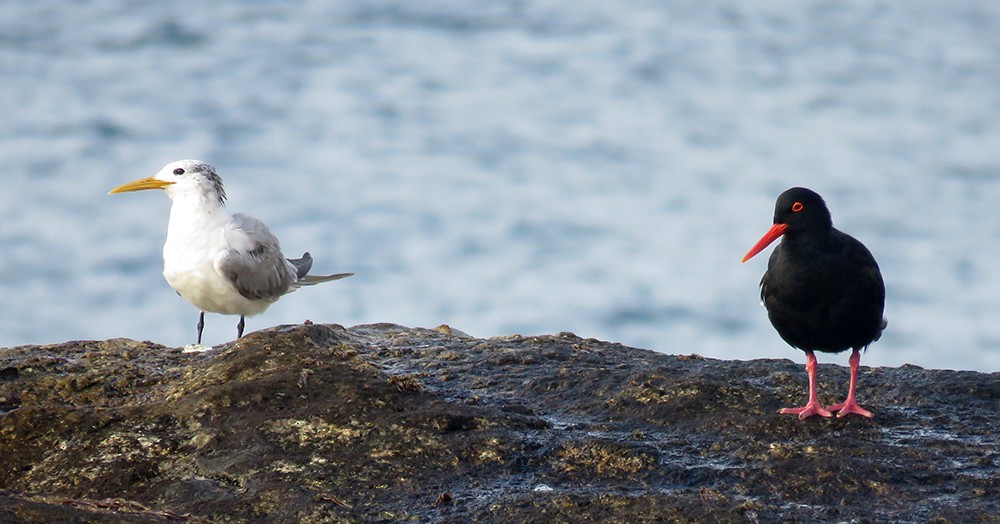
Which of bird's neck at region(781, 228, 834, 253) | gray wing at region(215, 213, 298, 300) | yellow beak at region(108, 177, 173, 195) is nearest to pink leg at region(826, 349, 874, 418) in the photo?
bird's neck at region(781, 228, 834, 253)

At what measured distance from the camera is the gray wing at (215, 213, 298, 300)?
8.40 metres

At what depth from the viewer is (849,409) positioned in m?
6.09

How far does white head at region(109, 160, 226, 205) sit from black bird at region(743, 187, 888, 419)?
4306mm

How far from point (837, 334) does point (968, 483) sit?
1355mm

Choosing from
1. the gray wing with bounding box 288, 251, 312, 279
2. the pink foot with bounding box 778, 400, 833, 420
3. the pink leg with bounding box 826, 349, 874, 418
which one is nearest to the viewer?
the pink foot with bounding box 778, 400, 833, 420

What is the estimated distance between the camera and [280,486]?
17.0 feet

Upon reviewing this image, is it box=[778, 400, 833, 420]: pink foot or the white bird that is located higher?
the white bird

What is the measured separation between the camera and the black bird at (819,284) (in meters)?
6.41

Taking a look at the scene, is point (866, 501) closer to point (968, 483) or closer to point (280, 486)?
point (968, 483)

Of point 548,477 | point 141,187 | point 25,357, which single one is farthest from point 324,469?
point 141,187

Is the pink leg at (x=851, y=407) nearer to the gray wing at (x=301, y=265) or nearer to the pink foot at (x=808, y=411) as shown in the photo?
the pink foot at (x=808, y=411)

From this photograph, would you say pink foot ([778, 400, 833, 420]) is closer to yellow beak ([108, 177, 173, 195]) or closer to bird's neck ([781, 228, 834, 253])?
bird's neck ([781, 228, 834, 253])

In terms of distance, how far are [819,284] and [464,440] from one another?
2241 mm

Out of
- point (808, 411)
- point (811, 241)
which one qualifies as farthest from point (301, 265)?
point (808, 411)
